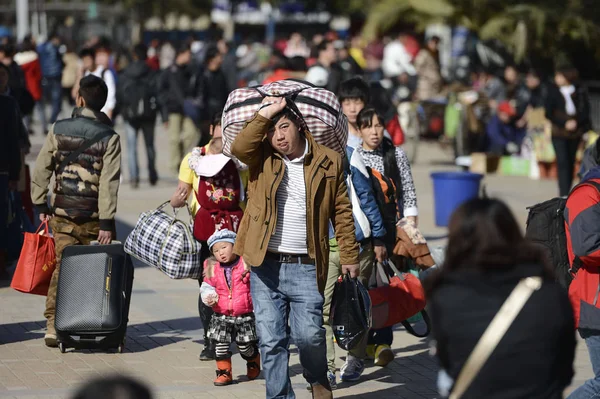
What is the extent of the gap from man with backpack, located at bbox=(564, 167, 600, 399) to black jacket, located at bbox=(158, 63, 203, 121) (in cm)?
1113

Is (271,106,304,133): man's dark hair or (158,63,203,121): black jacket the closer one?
(271,106,304,133): man's dark hair

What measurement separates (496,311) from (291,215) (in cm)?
241

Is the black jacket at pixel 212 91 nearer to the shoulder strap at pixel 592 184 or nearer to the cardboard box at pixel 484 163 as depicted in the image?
the cardboard box at pixel 484 163

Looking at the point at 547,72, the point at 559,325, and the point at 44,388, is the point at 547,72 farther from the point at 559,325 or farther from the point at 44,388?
the point at 559,325

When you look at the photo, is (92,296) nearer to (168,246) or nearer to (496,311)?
(168,246)

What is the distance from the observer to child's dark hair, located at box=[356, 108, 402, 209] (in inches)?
300

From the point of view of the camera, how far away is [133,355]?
25.2ft

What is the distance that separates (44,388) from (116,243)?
1235 mm

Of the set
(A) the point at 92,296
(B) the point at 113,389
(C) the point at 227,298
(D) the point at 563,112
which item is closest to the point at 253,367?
(C) the point at 227,298

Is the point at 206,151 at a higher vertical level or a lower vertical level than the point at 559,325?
higher

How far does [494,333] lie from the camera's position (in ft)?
11.8

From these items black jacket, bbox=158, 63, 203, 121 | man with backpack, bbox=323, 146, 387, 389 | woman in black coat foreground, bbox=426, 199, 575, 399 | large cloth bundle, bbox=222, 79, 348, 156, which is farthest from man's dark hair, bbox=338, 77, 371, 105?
black jacket, bbox=158, 63, 203, 121

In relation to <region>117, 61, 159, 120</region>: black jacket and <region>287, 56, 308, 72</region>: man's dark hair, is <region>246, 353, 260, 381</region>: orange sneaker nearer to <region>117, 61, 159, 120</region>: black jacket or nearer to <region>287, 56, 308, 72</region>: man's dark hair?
<region>287, 56, 308, 72</region>: man's dark hair

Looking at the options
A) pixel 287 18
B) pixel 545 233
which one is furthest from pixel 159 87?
pixel 287 18
